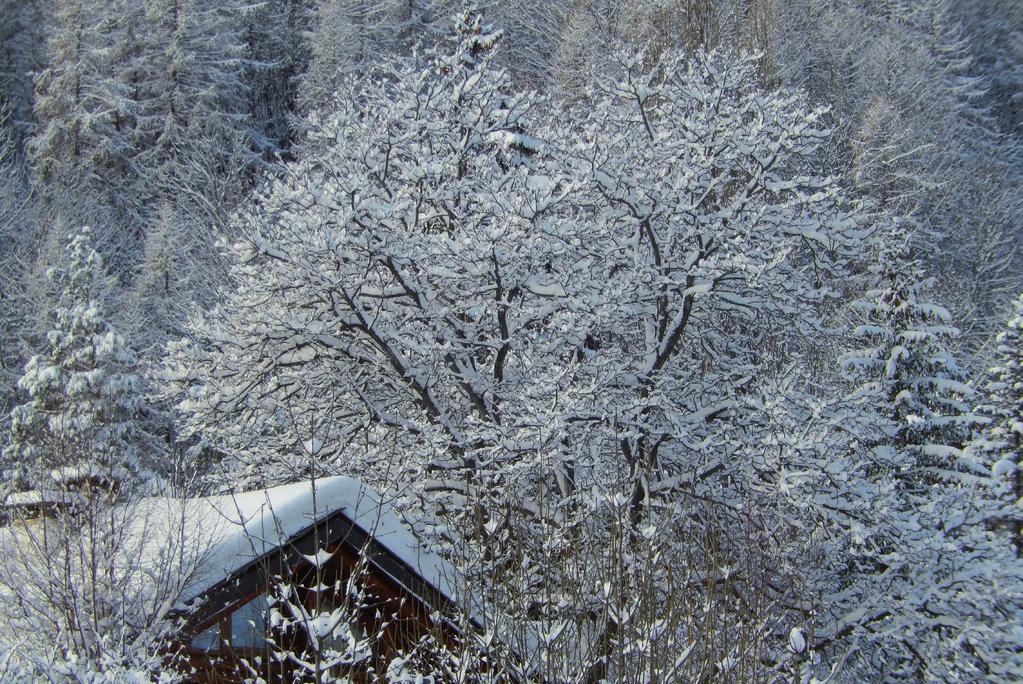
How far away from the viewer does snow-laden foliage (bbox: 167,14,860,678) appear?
12867 mm

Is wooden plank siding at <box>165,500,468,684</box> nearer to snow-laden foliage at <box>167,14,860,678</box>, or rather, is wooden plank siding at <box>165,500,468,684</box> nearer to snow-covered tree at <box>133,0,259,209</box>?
snow-laden foliage at <box>167,14,860,678</box>

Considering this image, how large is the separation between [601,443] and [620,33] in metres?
25.2

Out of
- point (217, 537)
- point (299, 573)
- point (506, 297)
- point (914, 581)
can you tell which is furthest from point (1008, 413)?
point (217, 537)

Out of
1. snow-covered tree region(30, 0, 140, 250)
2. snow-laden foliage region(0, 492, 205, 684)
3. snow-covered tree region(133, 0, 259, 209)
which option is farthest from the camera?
snow-covered tree region(30, 0, 140, 250)

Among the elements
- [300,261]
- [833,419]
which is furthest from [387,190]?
[833,419]

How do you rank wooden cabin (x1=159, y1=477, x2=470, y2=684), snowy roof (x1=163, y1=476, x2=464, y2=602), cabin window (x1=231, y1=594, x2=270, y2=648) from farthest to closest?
1. cabin window (x1=231, y1=594, x2=270, y2=648)
2. snowy roof (x1=163, y1=476, x2=464, y2=602)
3. wooden cabin (x1=159, y1=477, x2=470, y2=684)

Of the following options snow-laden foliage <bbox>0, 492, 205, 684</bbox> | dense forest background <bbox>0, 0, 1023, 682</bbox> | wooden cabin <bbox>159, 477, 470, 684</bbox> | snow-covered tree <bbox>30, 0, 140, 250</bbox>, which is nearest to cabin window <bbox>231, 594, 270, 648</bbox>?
wooden cabin <bbox>159, 477, 470, 684</bbox>

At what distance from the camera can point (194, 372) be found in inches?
551

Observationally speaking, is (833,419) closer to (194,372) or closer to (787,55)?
(194,372)

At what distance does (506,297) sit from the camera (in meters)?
13.2

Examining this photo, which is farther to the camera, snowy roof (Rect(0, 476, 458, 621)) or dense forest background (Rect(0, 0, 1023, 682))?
dense forest background (Rect(0, 0, 1023, 682))

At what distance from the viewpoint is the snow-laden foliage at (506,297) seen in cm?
1287

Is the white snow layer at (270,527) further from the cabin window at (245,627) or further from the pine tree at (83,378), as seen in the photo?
the pine tree at (83,378)

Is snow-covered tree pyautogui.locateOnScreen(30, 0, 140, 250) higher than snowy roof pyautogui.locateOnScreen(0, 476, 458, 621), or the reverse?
snow-covered tree pyautogui.locateOnScreen(30, 0, 140, 250)
